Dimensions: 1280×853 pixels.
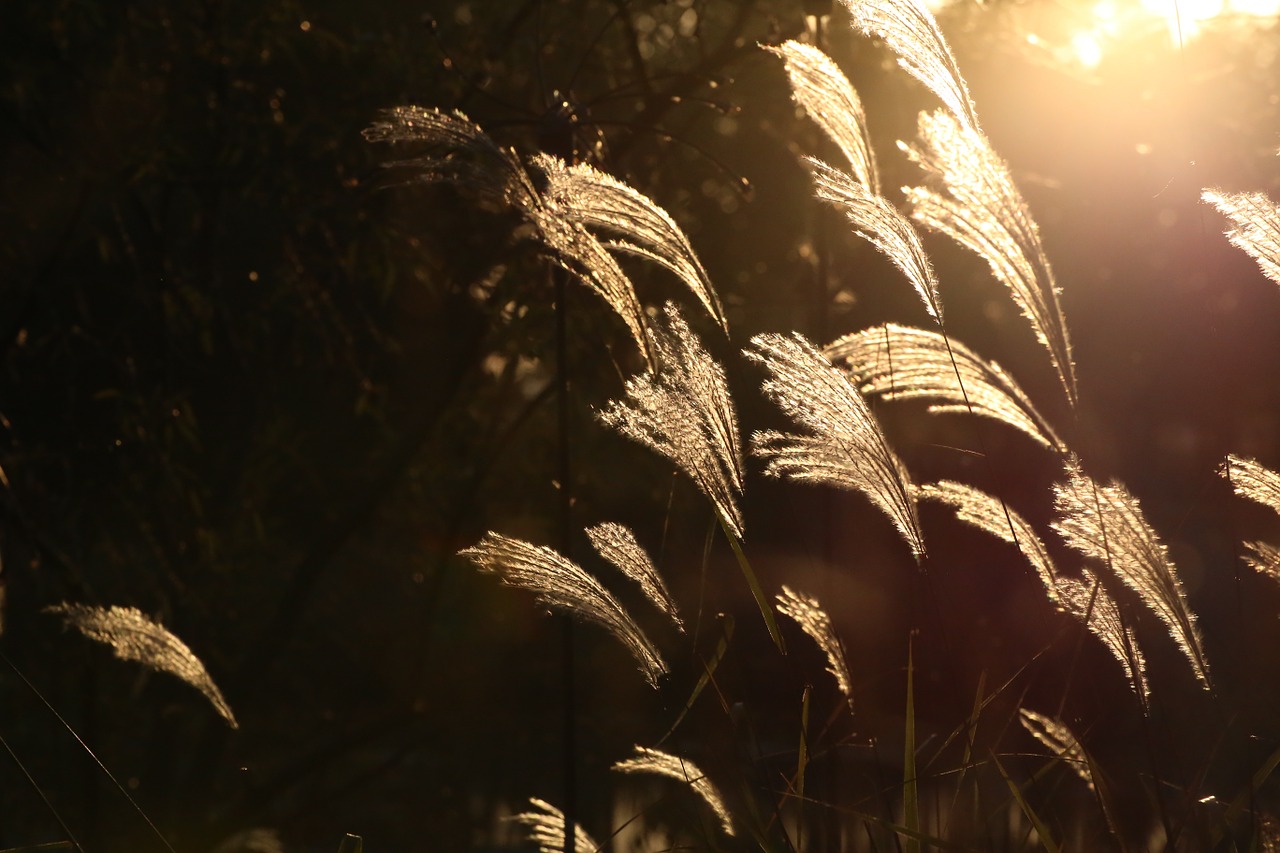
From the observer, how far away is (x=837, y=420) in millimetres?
1501

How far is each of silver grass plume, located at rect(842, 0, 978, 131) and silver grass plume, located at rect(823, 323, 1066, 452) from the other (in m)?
0.31

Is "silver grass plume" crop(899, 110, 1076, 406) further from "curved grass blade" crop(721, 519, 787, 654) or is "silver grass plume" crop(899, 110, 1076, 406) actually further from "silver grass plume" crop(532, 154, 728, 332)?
"curved grass blade" crop(721, 519, 787, 654)

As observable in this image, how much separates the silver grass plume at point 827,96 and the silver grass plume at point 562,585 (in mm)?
690

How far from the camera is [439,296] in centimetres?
452

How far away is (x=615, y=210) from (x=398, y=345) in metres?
2.60

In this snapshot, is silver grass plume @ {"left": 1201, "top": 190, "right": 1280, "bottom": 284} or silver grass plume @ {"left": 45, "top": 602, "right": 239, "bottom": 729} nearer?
silver grass plume @ {"left": 1201, "top": 190, "right": 1280, "bottom": 284}

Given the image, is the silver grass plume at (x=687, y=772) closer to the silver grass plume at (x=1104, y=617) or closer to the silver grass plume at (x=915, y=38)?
the silver grass plume at (x=1104, y=617)

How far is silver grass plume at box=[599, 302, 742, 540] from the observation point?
1.56 metres

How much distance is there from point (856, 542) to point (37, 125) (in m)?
4.60

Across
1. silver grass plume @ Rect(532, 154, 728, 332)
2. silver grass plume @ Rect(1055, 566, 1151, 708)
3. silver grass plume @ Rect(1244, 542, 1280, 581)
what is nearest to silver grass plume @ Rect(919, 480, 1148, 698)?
silver grass plume @ Rect(1055, 566, 1151, 708)

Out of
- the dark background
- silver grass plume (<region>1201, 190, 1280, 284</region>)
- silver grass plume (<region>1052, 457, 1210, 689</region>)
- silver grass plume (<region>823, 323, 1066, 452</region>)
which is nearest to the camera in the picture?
silver grass plume (<region>1052, 457, 1210, 689</region>)

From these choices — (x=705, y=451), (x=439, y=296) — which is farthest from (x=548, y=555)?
(x=439, y=296)

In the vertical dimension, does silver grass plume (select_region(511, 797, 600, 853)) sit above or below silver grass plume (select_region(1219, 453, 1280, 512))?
below

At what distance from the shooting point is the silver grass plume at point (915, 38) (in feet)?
5.20
